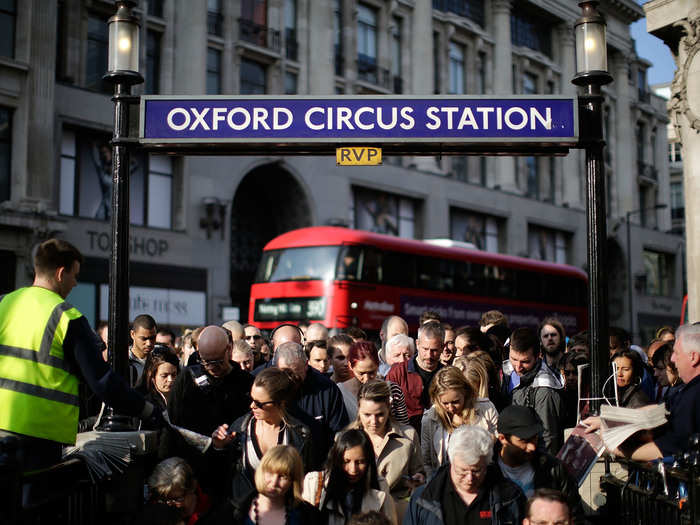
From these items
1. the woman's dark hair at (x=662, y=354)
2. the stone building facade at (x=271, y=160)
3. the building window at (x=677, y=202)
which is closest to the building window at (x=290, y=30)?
the stone building facade at (x=271, y=160)

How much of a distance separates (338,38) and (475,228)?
38.7 ft

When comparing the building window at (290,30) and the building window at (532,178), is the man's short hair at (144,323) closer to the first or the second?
the building window at (290,30)

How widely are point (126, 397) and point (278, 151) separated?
3295mm

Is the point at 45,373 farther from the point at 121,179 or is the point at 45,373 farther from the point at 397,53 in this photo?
the point at 397,53

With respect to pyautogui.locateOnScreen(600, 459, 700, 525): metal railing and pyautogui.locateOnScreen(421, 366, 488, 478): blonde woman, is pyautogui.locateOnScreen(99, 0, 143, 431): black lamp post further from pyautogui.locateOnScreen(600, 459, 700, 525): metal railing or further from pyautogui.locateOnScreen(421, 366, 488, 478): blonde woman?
pyautogui.locateOnScreen(600, 459, 700, 525): metal railing

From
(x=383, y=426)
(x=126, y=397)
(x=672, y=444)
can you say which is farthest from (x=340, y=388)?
(x=672, y=444)

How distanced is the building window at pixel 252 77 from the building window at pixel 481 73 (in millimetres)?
15005

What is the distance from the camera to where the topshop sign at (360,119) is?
23.5 ft

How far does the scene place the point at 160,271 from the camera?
1160 inches

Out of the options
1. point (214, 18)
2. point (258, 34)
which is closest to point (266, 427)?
point (214, 18)

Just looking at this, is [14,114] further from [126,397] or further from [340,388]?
[126,397]

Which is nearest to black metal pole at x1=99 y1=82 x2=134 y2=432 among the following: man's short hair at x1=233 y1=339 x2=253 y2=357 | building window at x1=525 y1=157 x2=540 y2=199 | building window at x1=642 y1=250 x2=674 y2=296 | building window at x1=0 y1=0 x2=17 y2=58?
man's short hair at x1=233 y1=339 x2=253 y2=357

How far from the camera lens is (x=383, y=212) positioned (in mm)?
38156

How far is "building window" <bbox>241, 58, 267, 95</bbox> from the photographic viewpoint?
108ft
